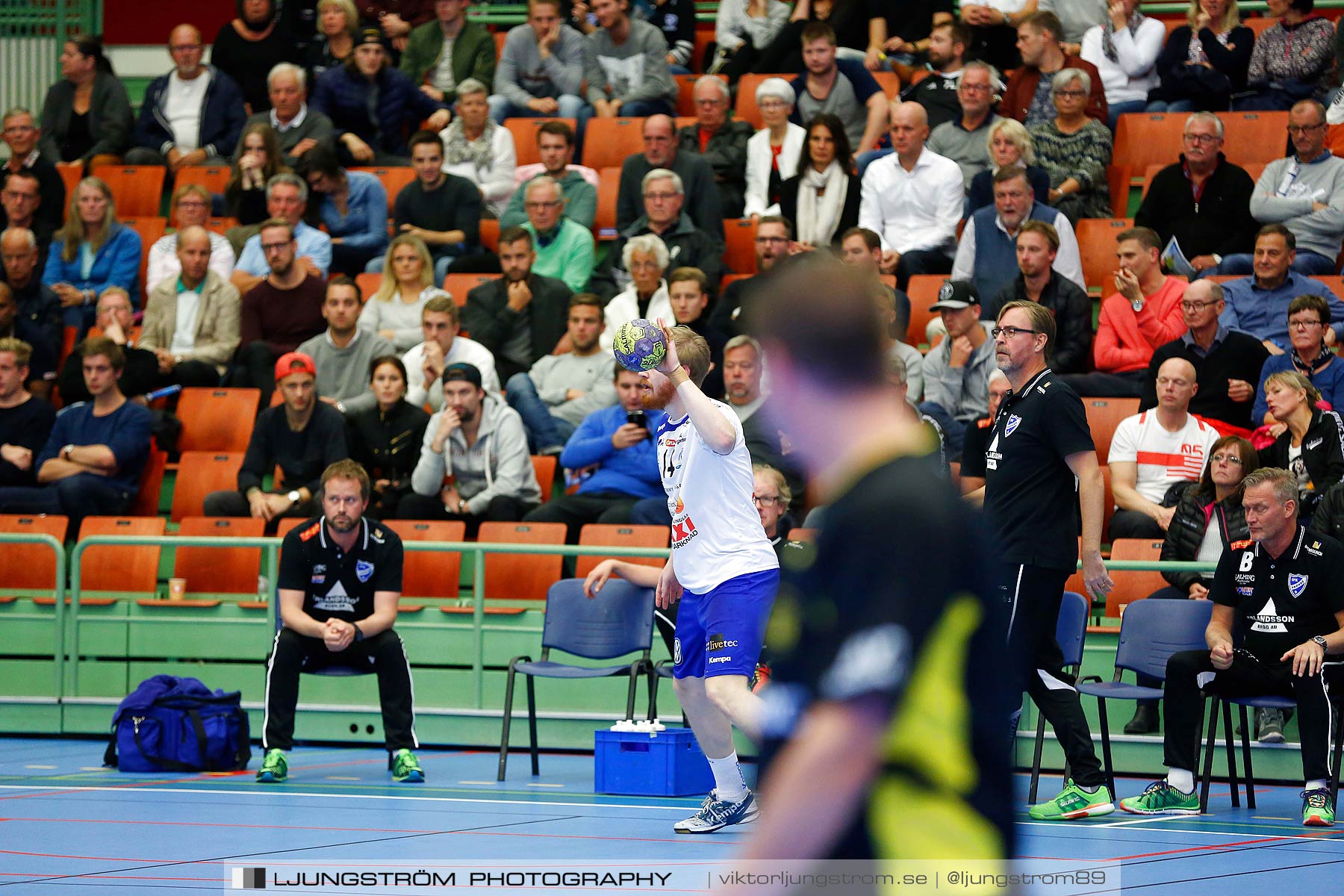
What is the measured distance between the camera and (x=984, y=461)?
8031mm

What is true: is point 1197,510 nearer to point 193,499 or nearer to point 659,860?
point 659,860

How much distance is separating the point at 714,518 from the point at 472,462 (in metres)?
4.31

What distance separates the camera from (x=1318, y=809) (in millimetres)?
7281

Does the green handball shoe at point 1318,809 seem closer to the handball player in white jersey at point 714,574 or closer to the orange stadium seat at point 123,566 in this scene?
the handball player in white jersey at point 714,574

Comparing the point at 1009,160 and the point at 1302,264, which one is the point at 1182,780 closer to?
the point at 1302,264

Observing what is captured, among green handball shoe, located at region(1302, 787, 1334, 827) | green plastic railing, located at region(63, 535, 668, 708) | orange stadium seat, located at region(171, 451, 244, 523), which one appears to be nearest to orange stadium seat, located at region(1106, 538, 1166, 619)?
green handball shoe, located at region(1302, 787, 1334, 827)

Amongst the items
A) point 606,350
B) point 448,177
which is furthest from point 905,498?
point 448,177

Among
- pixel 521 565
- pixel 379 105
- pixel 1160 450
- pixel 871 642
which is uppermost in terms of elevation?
pixel 379 105

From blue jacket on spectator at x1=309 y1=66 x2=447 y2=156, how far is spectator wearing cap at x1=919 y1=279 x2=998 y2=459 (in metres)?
6.14

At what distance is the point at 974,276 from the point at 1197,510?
3051mm

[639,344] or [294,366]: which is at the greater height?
[639,344]

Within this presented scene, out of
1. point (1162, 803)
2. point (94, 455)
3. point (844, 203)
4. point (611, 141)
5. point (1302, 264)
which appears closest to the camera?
point (1162, 803)

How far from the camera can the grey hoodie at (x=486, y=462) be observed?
10.7 m

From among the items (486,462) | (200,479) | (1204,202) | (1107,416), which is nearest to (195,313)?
(200,479)
